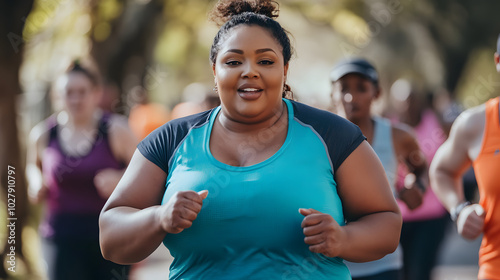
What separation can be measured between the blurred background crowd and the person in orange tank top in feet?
3.52

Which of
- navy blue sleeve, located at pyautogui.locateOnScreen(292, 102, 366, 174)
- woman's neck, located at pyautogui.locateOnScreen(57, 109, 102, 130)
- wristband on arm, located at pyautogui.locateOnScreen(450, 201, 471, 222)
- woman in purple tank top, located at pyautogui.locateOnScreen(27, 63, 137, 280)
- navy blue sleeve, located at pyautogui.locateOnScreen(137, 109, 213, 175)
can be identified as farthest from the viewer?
woman's neck, located at pyautogui.locateOnScreen(57, 109, 102, 130)

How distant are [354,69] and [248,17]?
240 centimetres

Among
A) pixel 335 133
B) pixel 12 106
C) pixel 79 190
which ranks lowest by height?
pixel 79 190

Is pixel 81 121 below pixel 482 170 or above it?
above

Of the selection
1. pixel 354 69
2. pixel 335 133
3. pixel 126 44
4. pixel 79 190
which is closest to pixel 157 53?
pixel 126 44

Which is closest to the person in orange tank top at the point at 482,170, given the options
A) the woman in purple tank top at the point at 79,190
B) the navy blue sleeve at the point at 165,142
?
the navy blue sleeve at the point at 165,142

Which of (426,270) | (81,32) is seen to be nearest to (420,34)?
(81,32)

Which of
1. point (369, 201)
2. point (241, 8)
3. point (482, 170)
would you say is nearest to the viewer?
point (369, 201)

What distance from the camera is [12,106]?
29.3 ft

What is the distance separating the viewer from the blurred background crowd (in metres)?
8.70

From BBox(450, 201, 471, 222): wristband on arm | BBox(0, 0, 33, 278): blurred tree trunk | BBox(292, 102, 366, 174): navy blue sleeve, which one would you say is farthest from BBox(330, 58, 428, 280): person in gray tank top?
BBox(0, 0, 33, 278): blurred tree trunk

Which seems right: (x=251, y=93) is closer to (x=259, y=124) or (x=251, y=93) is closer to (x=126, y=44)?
(x=259, y=124)

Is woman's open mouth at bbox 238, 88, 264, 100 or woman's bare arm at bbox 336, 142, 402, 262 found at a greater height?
woman's open mouth at bbox 238, 88, 264, 100

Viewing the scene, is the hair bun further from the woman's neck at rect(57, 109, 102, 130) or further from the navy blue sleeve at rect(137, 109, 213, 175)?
the woman's neck at rect(57, 109, 102, 130)
